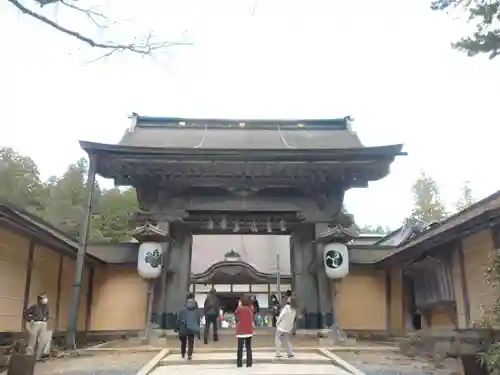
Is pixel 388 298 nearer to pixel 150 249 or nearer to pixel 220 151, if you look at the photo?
pixel 220 151

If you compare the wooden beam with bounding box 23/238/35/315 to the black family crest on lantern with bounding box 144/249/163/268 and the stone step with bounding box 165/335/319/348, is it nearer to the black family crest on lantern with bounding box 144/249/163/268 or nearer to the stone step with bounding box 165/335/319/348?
the black family crest on lantern with bounding box 144/249/163/268

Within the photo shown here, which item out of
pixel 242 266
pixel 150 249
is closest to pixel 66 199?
pixel 242 266

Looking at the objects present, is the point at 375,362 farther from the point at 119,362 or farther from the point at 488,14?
the point at 488,14

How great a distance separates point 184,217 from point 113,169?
2.50m

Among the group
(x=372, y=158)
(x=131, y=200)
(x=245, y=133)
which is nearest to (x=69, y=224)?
(x=131, y=200)

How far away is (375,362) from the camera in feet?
27.8

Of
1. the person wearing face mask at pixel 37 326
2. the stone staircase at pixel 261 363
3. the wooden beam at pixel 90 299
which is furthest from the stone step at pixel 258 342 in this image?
the person wearing face mask at pixel 37 326

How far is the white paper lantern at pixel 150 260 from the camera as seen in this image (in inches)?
490

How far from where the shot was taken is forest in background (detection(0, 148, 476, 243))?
3222 cm

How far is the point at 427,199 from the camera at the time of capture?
46219 millimetres

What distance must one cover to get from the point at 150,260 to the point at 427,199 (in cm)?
3939

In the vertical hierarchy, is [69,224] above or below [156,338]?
above

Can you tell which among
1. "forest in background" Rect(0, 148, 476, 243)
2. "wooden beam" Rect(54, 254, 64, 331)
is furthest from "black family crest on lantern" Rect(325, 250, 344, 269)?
"forest in background" Rect(0, 148, 476, 243)

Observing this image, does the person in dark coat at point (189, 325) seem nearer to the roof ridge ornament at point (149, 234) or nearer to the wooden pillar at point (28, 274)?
the roof ridge ornament at point (149, 234)
